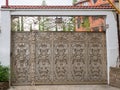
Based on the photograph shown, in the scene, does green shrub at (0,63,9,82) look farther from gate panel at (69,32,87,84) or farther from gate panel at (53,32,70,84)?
gate panel at (69,32,87,84)

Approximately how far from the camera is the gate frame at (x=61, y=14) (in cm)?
1220

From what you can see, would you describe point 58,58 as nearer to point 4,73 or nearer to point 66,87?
point 66,87

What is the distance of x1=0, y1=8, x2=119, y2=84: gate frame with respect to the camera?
40.0 ft

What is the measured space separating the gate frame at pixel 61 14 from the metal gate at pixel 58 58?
11.3 inches

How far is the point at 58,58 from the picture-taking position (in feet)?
41.4

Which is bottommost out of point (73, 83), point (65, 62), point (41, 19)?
point (73, 83)

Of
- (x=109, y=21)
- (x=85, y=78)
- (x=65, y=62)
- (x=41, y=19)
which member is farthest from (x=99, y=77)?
(x=41, y=19)

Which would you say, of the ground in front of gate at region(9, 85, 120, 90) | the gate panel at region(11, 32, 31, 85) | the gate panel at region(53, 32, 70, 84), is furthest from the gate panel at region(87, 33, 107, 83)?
the gate panel at region(11, 32, 31, 85)

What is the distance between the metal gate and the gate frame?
→ 287mm

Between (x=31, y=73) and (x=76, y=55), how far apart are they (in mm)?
1937

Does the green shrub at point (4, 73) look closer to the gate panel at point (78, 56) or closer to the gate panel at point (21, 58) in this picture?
the gate panel at point (21, 58)

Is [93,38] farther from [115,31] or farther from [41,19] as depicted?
[41,19]

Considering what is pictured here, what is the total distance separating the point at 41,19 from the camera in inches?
501

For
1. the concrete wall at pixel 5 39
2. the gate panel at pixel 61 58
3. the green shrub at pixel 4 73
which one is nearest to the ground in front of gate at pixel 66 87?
the green shrub at pixel 4 73
